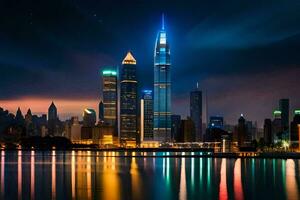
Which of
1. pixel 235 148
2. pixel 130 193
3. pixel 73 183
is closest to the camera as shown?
pixel 130 193

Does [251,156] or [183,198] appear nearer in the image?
[183,198]

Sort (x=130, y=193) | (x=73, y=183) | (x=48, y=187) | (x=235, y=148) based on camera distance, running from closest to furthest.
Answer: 1. (x=130, y=193)
2. (x=48, y=187)
3. (x=73, y=183)
4. (x=235, y=148)

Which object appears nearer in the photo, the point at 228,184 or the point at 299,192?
the point at 299,192

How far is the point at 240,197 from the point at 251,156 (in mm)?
96075

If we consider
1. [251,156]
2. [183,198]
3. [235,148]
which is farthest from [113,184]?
[235,148]

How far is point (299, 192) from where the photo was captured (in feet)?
131

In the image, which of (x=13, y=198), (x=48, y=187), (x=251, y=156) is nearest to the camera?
(x=13, y=198)

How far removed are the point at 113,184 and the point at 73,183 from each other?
11.6 feet

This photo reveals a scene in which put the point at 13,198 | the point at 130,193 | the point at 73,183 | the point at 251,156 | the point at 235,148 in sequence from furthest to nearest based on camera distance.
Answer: the point at 235,148 < the point at 251,156 < the point at 73,183 < the point at 130,193 < the point at 13,198

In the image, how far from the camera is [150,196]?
37.4m

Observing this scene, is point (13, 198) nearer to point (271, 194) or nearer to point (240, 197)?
point (240, 197)

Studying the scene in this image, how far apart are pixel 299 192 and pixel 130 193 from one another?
11.7m

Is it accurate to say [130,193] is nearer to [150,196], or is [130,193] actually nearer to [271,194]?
[150,196]

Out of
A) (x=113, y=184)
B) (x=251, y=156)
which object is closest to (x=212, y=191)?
(x=113, y=184)
